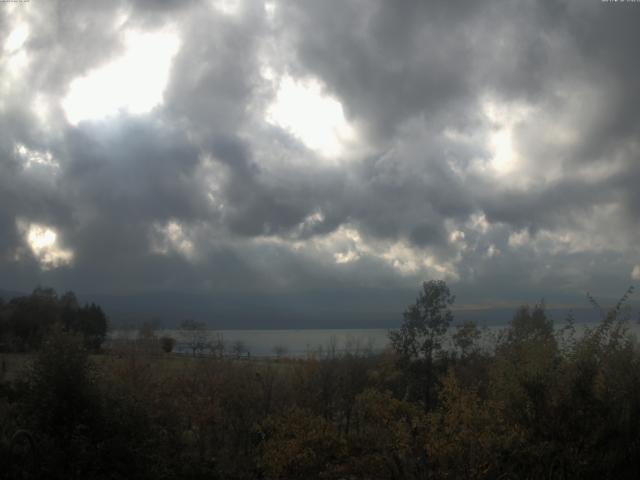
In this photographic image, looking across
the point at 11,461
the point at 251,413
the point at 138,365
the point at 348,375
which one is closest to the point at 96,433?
the point at 11,461

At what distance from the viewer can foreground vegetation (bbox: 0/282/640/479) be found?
13.4 m

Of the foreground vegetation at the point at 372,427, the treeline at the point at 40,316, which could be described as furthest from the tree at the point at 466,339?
the treeline at the point at 40,316

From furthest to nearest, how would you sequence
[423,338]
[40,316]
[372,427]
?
[40,316] → [423,338] → [372,427]

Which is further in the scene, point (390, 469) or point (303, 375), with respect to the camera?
point (303, 375)

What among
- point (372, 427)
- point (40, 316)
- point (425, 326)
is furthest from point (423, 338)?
point (40, 316)

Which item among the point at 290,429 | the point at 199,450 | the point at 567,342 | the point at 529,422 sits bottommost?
the point at 199,450

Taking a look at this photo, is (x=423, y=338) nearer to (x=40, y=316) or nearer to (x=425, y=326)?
(x=425, y=326)

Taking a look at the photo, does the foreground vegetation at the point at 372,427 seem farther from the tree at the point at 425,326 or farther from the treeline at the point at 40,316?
the treeline at the point at 40,316

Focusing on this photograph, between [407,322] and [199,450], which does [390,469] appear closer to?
[199,450]

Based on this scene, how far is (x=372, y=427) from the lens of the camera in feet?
63.4

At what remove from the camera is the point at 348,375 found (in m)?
28.7

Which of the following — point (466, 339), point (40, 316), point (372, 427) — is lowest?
point (372, 427)

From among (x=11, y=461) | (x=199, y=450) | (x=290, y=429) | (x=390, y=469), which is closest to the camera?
(x=11, y=461)

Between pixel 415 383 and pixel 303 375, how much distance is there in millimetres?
7742
